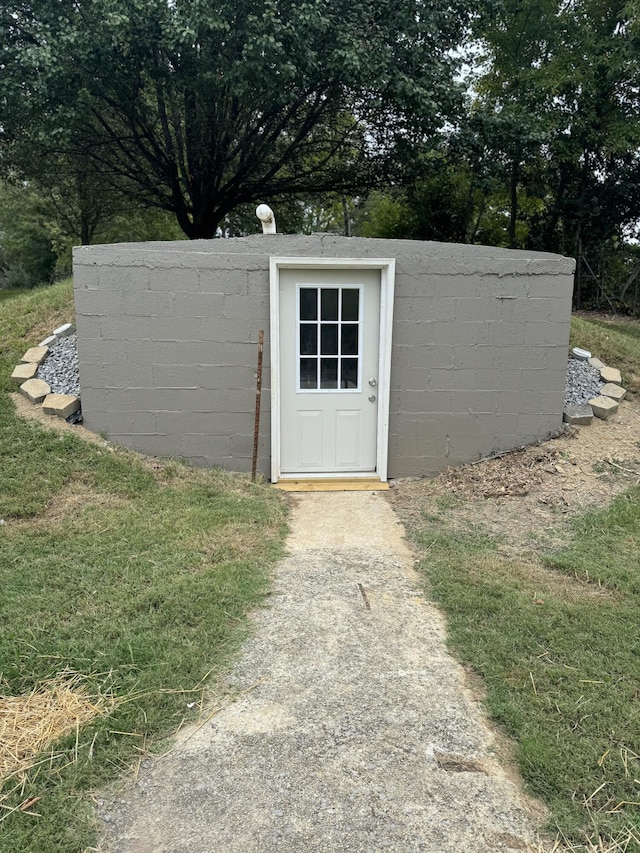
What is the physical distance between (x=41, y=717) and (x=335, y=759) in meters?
1.16

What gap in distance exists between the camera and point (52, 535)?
3969mm

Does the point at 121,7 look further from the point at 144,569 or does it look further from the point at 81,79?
the point at 144,569

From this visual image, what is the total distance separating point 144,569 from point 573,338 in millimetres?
6153

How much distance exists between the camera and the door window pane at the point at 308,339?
5441 millimetres

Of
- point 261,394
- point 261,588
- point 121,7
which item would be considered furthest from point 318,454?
point 121,7

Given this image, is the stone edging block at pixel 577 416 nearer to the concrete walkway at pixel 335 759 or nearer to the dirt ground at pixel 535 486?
the dirt ground at pixel 535 486

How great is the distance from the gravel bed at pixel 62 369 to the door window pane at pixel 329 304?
252cm

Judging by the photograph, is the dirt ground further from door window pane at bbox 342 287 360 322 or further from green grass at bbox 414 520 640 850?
door window pane at bbox 342 287 360 322

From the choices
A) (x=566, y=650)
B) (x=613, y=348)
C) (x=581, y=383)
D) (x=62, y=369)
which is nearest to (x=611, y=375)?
(x=581, y=383)

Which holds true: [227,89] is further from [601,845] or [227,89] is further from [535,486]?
[601,845]

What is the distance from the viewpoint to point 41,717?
7.54ft

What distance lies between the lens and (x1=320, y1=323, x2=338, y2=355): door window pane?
546 cm

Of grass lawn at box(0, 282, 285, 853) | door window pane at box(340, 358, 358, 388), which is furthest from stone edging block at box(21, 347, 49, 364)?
door window pane at box(340, 358, 358, 388)

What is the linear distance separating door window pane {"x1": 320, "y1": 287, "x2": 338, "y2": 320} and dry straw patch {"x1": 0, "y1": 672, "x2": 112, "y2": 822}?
12.2 feet
